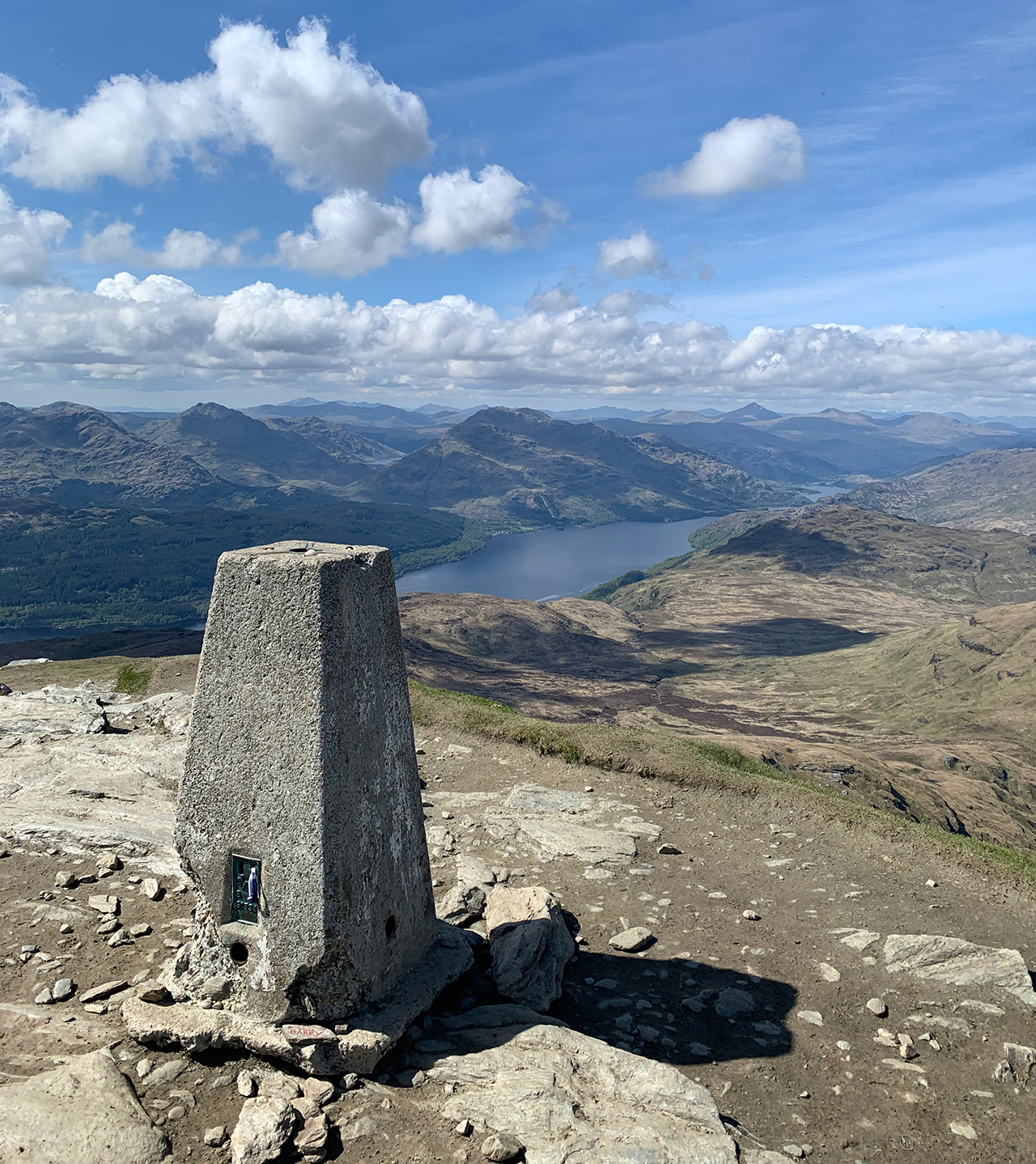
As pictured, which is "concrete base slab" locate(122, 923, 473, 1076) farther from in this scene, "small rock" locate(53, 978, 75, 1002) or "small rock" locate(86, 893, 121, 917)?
"small rock" locate(86, 893, 121, 917)

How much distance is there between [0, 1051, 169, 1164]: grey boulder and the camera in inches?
320

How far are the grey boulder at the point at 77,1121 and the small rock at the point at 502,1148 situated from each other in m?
3.77

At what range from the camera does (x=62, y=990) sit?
37.5ft

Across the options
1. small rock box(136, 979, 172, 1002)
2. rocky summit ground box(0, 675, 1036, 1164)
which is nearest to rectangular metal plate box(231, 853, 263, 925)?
small rock box(136, 979, 172, 1002)

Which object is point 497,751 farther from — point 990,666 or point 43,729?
point 990,666

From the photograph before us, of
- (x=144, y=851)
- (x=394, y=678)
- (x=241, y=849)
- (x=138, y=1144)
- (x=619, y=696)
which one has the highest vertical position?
(x=394, y=678)

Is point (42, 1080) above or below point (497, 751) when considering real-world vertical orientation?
above

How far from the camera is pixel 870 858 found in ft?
60.2

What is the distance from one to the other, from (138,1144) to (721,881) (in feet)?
43.5

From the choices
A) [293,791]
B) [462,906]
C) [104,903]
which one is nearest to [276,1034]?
[293,791]

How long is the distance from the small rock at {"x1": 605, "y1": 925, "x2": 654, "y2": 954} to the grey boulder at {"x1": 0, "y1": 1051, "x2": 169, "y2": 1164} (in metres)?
9.01

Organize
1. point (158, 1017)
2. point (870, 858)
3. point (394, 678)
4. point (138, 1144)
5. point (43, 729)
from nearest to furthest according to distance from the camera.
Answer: point (138, 1144) → point (158, 1017) → point (394, 678) → point (870, 858) → point (43, 729)

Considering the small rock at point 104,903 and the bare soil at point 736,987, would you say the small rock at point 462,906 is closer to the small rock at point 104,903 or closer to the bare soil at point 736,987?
the bare soil at point 736,987

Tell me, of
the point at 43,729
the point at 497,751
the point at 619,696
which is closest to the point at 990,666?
the point at 619,696
